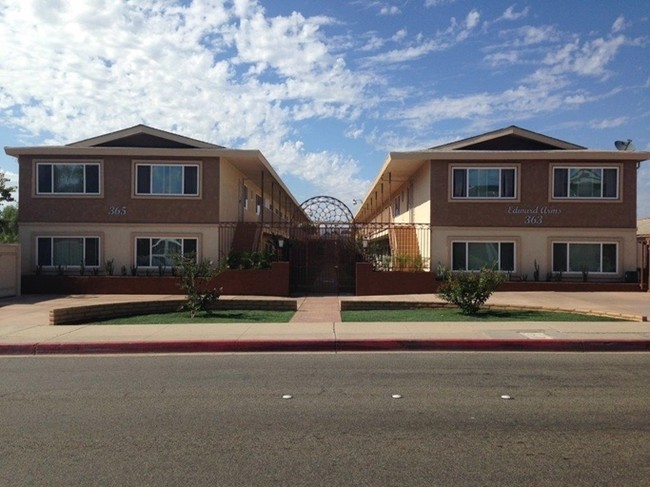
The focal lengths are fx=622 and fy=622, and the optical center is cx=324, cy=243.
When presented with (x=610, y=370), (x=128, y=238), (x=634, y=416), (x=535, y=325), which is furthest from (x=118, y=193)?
(x=634, y=416)

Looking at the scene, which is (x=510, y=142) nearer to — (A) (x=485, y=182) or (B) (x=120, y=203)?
(A) (x=485, y=182)

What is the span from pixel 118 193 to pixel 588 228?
694 inches

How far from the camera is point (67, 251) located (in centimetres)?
2362

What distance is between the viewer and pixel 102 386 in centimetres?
845

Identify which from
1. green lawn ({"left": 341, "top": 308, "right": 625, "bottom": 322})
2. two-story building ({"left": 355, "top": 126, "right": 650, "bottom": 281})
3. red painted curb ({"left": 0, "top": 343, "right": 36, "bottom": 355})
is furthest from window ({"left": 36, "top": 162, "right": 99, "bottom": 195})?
red painted curb ({"left": 0, "top": 343, "right": 36, "bottom": 355})

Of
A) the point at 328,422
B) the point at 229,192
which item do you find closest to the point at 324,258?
the point at 229,192

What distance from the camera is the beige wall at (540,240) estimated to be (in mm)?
23156

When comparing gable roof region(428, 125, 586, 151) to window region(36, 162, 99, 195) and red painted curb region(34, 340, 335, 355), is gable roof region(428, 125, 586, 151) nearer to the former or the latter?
window region(36, 162, 99, 195)

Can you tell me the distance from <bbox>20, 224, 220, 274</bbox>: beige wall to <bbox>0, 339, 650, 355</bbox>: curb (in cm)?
1203

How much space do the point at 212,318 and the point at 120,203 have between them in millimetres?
10296

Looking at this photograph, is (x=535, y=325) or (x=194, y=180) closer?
(x=535, y=325)

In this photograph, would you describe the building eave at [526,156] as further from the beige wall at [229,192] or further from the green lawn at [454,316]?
the green lawn at [454,316]

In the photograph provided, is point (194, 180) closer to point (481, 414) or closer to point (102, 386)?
point (102, 386)

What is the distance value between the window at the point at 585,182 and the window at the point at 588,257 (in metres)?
1.87
